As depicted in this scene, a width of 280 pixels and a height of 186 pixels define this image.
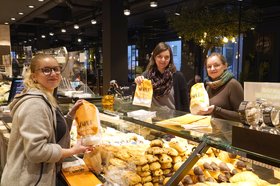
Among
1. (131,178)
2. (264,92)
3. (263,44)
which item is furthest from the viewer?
(263,44)

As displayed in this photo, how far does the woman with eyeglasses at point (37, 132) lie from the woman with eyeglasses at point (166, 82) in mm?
1136

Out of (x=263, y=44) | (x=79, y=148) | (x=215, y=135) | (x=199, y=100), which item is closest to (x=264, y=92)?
(x=215, y=135)

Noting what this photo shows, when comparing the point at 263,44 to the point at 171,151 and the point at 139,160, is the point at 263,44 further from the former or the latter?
the point at 139,160

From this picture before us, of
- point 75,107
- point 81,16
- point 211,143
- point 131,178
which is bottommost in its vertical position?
point 131,178

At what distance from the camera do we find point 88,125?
76.4 inches

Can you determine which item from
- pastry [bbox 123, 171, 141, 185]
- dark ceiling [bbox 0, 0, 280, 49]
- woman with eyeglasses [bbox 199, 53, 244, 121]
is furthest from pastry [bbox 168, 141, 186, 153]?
dark ceiling [bbox 0, 0, 280, 49]

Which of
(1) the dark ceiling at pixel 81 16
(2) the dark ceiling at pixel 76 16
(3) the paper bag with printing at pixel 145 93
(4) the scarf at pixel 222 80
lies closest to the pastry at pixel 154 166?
(3) the paper bag with printing at pixel 145 93

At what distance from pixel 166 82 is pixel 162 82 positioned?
42 mm

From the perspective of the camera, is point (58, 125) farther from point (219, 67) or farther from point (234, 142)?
point (219, 67)

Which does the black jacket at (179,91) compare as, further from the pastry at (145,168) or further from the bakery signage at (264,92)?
the bakery signage at (264,92)

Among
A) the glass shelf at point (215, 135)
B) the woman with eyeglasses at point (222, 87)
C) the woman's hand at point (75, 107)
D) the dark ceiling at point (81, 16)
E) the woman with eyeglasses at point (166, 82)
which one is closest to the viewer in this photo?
the glass shelf at point (215, 135)

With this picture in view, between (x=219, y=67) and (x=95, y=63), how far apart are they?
586 inches

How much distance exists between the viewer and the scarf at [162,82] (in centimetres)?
284

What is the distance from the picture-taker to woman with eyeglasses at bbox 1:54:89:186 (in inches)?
68.3
